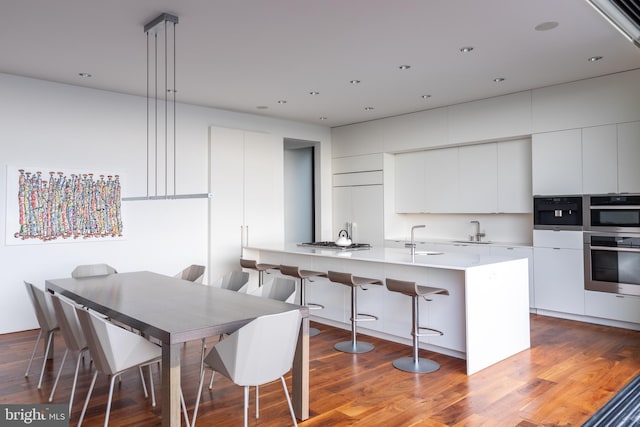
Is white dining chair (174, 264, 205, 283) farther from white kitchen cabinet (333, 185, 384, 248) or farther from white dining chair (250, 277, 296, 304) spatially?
white kitchen cabinet (333, 185, 384, 248)

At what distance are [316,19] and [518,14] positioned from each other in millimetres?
1566

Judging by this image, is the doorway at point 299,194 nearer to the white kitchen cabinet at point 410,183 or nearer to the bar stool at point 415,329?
the white kitchen cabinet at point 410,183

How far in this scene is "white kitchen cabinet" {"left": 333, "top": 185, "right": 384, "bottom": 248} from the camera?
7496 mm

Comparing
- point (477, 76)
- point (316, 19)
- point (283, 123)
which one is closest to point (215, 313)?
point (316, 19)

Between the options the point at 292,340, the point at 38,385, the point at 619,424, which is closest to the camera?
the point at 292,340

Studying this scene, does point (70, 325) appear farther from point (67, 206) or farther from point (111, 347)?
point (67, 206)

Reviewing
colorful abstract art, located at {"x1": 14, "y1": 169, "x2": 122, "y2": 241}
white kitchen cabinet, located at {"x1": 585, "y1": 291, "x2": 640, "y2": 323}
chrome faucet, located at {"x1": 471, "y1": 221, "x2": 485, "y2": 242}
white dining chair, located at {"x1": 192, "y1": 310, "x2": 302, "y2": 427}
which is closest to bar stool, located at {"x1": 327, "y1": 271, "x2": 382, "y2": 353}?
white dining chair, located at {"x1": 192, "y1": 310, "x2": 302, "y2": 427}

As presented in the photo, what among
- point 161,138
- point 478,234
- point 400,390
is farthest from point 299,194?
point 400,390

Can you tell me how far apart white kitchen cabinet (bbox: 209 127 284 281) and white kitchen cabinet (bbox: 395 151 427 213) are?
197 centimetres

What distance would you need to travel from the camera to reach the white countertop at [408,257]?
13.0 feet

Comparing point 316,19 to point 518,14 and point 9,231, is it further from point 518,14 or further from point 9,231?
point 9,231

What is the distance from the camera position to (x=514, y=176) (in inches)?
239

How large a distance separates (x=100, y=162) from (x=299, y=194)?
427cm

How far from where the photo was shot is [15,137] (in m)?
5.08
